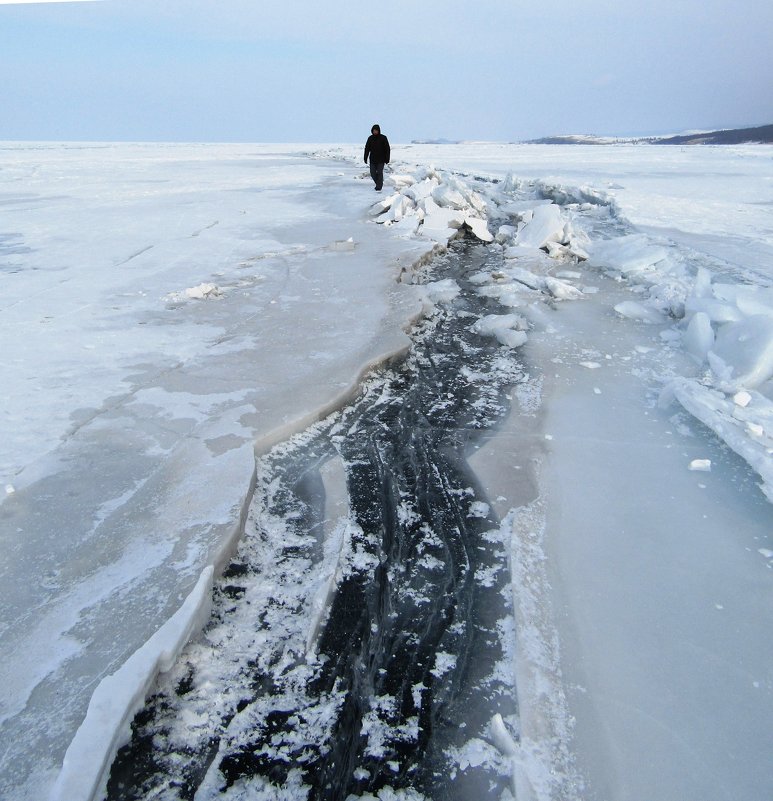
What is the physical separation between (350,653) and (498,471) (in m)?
1.19

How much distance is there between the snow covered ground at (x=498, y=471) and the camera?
4.77ft

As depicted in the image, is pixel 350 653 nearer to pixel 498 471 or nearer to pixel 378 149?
pixel 498 471

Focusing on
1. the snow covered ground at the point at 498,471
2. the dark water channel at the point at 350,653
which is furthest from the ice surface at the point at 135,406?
the dark water channel at the point at 350,653

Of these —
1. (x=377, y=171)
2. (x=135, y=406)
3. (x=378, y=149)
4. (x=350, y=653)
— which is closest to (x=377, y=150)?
(x=378, y=149)

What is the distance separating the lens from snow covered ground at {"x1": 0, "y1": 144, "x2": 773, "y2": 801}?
1.46 meters

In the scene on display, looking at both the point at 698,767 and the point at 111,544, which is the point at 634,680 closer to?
the point at 698,767

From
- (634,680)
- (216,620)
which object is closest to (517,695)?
(634,680)

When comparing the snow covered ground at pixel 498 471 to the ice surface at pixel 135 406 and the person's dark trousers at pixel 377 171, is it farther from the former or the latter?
the person's dark trousers at pixel 377 171

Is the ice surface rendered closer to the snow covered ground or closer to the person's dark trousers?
the snow covered ground

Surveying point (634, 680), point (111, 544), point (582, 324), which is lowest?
point (582, 324)

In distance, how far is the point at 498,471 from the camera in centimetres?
261

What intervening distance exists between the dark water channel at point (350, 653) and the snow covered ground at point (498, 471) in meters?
0.11

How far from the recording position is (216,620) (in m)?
1.76

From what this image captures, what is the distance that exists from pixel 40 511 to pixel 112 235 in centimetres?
566
